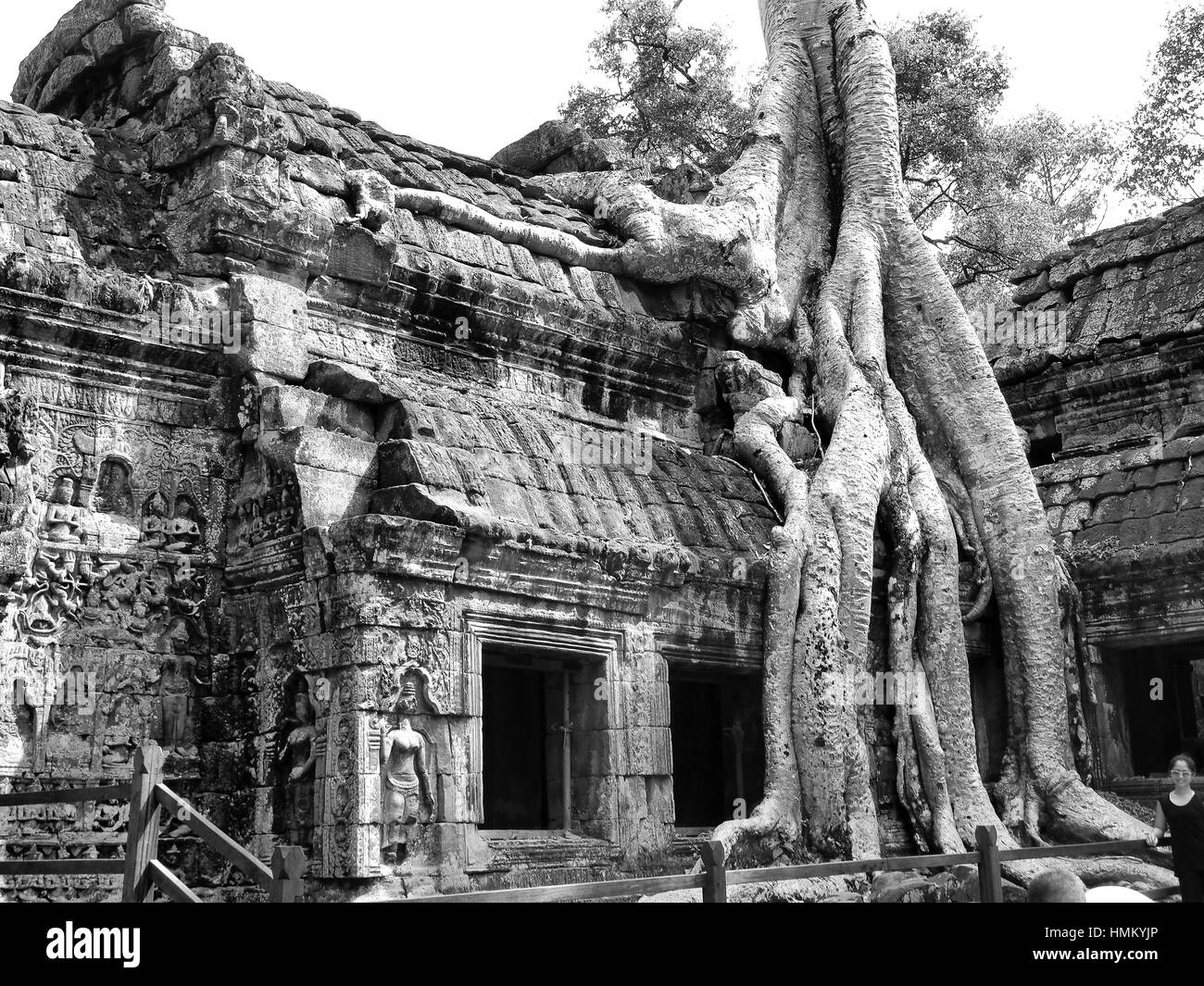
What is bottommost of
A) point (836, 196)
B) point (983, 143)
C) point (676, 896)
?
point (676, 896)

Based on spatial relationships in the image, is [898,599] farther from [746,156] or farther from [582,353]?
[746,156]

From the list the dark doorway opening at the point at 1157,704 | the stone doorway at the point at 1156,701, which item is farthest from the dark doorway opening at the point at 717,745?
the dark doorway opening at the point at 1157,704

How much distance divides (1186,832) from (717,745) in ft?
11.6

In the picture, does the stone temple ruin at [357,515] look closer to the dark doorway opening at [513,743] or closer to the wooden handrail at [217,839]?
the dark doorway opening at [513,743]

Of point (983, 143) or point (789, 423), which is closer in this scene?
point (789, 423)

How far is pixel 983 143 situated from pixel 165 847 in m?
14.1

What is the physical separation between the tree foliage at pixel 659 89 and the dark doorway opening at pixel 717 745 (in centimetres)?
1028

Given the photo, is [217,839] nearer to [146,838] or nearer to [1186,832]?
[146,838]

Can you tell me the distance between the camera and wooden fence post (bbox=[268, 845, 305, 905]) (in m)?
4.92

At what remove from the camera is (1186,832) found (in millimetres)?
6352

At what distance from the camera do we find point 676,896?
25.4 ft

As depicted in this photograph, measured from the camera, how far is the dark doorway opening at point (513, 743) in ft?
27.5
